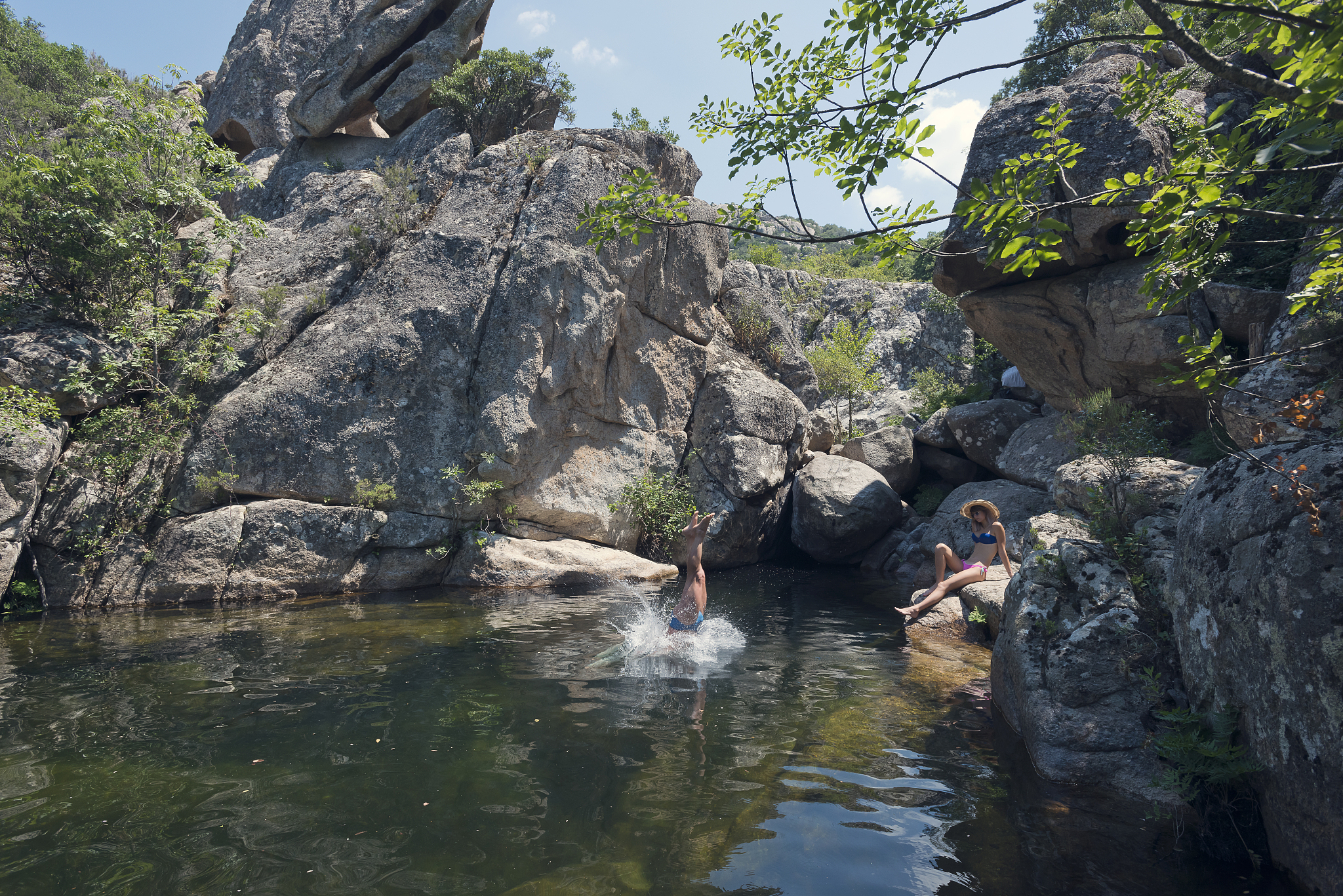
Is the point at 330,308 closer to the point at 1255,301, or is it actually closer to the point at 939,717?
the point at 939,717

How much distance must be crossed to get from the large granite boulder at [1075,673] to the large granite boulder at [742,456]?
32.4 ft

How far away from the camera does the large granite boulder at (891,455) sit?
755 inches

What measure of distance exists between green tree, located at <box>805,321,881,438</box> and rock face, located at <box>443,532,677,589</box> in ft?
34.1

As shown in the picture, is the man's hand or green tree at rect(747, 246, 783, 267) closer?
the man's hand

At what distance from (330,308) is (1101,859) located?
17.4 metres

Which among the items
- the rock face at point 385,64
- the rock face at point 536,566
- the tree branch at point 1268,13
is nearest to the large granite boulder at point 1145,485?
the tree branch at point 1268,13

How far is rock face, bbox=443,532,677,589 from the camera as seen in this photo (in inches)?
559

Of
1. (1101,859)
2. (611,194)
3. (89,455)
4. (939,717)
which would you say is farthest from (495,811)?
(89,455)

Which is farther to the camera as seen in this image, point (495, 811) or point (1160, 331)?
point (1160, 331)

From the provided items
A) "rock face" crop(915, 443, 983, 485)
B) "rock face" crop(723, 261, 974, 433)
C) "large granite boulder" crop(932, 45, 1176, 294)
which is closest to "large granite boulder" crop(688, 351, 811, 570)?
"rock face" crop(915, 443, 983, 485)

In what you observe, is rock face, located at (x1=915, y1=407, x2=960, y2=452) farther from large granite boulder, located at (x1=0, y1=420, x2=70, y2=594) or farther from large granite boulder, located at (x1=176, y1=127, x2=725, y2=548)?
large granite boulder, located at (x1=0, y1=420, x2=70, y2=594)

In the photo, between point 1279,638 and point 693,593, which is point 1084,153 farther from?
point 1279,638

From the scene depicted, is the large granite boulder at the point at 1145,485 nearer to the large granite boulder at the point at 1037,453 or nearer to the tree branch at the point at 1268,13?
the tree branch at the point at 1268,13

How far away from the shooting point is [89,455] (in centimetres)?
1233
